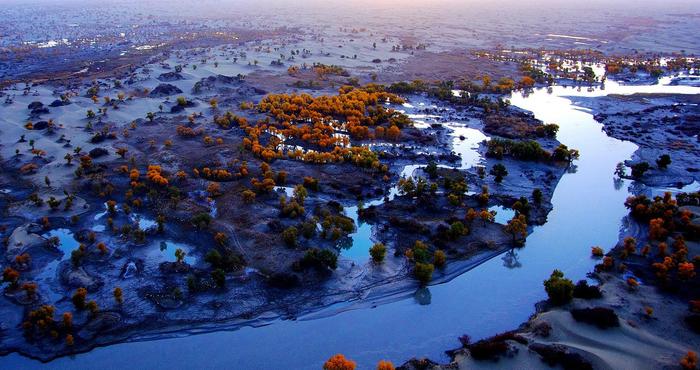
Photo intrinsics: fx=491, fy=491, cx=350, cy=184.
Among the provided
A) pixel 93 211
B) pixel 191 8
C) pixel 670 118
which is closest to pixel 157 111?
pixel 93 211

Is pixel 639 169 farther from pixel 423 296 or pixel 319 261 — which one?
pixel 319 261

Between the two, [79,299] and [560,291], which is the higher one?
[560,291]

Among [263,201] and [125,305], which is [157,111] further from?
[125,305]

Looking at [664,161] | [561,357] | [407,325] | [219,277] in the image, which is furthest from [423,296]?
[664,161]

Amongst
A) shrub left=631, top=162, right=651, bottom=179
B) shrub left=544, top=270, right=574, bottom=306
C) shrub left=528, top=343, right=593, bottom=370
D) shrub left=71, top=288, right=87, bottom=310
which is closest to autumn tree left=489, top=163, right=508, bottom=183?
shrub left=631, top=162, right=651, bottom=179

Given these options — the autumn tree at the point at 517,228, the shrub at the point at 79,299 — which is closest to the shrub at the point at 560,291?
the autumn tree at the point at 517,228

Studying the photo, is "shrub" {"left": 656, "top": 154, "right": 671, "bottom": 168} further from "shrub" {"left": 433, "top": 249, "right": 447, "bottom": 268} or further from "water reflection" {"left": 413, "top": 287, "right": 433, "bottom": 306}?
"water reflection" {"left": 413, "top": 287, "right": 433, "bottom": 306}
